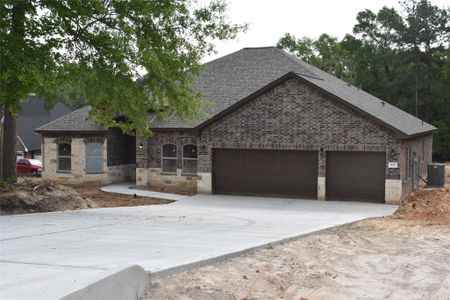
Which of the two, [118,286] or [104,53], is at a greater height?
[104,53]

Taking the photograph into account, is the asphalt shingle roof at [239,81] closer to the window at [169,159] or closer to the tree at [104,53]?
the window at [169,159]

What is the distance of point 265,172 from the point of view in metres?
25.2

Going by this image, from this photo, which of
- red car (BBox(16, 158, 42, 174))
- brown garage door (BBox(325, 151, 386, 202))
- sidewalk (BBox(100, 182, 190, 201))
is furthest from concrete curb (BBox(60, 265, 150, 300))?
red car (BBox(16, 158, 42, 174))

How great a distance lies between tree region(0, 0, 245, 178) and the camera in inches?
595

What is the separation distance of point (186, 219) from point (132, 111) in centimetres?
468

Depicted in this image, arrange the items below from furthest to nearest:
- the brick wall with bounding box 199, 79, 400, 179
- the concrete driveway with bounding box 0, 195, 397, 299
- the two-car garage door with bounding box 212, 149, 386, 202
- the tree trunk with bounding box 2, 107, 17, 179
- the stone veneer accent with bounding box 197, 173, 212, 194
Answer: the stone veneer accent with bounding box 197, 173, 212, 194 < the two-car garage door with bounding box 212, 149, 386, 202 < the brick wall with bounding box 199, 79, 400, 179 < the tree trunk with bounding box 2, 107, 17, 179 < the concrete driveway with bounding box 0, 195, 397, 299

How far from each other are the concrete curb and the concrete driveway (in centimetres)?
17

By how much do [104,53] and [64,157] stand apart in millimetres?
15544

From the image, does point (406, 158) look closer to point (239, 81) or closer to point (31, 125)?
point (239, 81)

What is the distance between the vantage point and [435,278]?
34.4 ft

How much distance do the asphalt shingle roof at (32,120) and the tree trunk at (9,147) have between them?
28913 mm

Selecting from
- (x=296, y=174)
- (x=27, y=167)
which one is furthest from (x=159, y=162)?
(x=27, y=167)

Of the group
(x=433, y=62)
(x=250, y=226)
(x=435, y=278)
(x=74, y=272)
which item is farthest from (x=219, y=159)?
(x=433, y=62)

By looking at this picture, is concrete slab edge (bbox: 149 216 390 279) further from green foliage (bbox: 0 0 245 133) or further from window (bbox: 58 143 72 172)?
window (bbox: 58 143 72 172)
